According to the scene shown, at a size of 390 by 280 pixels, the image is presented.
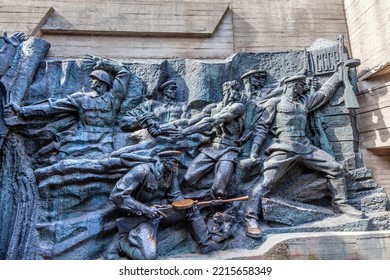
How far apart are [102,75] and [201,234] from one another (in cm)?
274

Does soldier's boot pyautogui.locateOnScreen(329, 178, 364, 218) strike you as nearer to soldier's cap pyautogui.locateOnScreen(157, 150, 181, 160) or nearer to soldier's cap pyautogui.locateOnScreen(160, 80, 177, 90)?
soldier's cap pyautogui.locateOnScreen(157, 150, 181, 160)

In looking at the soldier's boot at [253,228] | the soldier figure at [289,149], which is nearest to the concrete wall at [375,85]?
the soldier figure at [289,149]

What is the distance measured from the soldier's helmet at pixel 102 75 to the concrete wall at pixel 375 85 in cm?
405

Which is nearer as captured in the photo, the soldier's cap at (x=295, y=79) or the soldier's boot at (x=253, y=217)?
the soldier's boot at (x=253, y=217)

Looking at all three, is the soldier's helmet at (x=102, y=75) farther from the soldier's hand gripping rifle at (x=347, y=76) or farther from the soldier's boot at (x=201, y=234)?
the soldier's hand gripping rifle at (x=347, y=76)

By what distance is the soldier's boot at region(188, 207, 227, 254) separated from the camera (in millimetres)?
4195

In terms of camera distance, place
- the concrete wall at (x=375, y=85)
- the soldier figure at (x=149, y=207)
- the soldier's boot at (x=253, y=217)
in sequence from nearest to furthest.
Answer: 1. the soldier figure at (x=149, y=207)
2. the soldier's boot at (x=253, y=217)
3. the concrete wall at (x=375, y=85)

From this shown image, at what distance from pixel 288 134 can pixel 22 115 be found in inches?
151

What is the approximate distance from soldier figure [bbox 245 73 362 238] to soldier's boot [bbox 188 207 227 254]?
497 millimetres

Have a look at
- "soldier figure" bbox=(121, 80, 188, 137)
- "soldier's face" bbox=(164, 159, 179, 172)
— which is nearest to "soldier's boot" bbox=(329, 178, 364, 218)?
"soldier's face" bbox=(164, 159, 179, 172)

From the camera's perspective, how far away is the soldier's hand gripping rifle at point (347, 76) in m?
5.04

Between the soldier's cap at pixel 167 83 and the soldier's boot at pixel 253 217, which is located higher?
the soldier's cap at pixel 167 83

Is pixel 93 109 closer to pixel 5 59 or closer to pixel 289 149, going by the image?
pixel 5 59

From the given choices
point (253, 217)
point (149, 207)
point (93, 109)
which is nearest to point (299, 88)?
point (253, 217)
